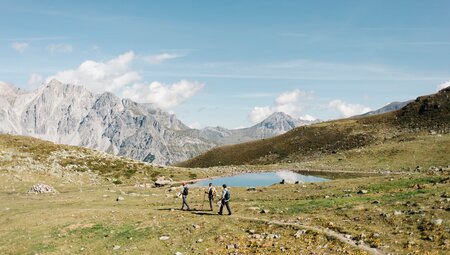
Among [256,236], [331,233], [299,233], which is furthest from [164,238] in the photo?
[331,233]

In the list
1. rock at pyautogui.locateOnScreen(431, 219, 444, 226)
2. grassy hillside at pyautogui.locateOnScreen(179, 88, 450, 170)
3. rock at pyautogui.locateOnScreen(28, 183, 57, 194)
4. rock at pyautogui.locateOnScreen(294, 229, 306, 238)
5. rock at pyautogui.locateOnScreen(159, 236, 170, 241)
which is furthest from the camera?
grassy hillside at pyautogui.locateOnScreen(179, 88, 450, 170)

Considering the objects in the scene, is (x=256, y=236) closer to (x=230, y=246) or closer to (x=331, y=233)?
(x=230, y=246)

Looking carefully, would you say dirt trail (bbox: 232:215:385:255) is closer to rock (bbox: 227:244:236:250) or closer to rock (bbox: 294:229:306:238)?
rock (bbox: 294:229:306:238)

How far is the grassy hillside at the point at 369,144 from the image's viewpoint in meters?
87.3

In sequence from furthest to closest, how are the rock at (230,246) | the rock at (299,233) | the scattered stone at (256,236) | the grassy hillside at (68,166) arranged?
the grassy hillside at (68,166)
the scattered stone at (256,236)
the rock at (299,233)
the rock at (230,246)

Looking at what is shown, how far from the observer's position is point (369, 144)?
11956cm

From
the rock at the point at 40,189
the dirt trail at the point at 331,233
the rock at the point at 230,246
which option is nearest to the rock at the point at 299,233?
the dirt trail at the point at 331,233

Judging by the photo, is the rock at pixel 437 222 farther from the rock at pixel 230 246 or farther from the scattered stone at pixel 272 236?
the rock at pixel 230 246

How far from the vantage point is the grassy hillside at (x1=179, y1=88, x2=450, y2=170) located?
87.3m

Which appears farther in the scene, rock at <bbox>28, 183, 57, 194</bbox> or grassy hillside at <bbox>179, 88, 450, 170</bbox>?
grassy hillside at <bbox>179, 88, 450, 170</bbox>

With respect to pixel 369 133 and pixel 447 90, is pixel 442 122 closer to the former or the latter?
pixel 369 133

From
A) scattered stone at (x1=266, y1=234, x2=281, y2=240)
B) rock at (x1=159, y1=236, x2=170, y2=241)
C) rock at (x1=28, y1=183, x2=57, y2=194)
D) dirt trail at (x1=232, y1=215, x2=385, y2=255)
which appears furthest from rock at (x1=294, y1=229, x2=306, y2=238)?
rock at (x1=28, y1=183, x2=57, y2=194)

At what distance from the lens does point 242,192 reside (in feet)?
183

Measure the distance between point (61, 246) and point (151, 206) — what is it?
15878 millimetres
